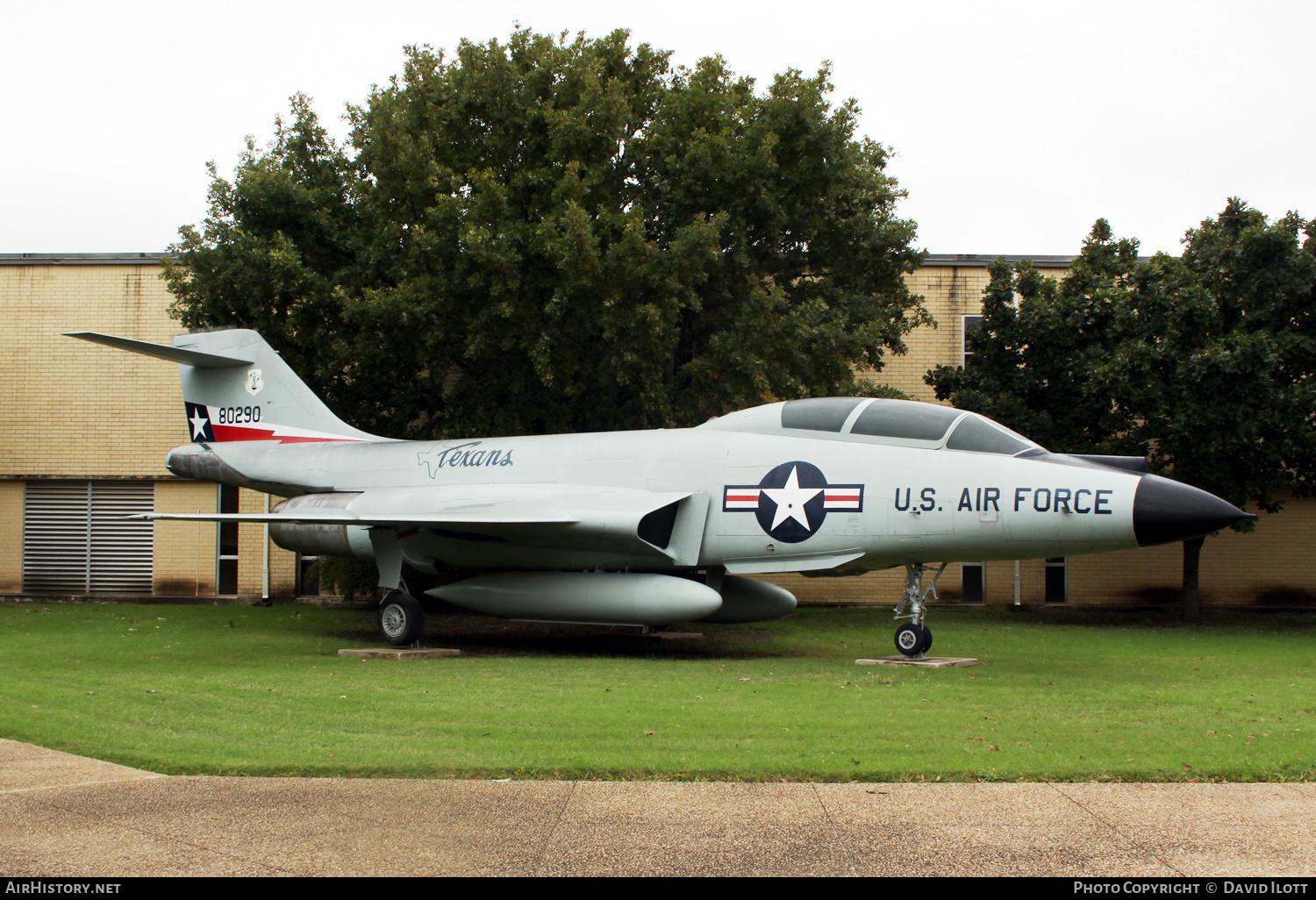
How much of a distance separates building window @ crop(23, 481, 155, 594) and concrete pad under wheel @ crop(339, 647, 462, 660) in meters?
12.6

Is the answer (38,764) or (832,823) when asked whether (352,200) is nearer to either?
(38,764)

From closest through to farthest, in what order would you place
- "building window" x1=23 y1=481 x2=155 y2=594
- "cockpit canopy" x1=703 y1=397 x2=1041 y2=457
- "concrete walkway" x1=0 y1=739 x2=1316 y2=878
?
"concrete walkway" x1=0 y1=739 x2=1316 y2=878 → "cockpit canopy" x1=703 y1=397 x2=1041 y2=457 → "building window" x1=23 y1=481 x2=155 y2=594

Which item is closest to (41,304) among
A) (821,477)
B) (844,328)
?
(844,328)

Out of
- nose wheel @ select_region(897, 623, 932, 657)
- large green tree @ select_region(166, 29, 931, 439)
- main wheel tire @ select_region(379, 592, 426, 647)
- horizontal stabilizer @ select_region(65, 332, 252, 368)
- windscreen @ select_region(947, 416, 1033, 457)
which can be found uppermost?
large green tree @ select_region(166, 29, 931, 439)

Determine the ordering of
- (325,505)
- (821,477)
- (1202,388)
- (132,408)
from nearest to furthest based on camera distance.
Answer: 1. (821,477)
2. (325,505)
3. (1202,388)
4. (132,408)

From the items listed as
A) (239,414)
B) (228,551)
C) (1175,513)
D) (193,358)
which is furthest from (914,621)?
(228,551)

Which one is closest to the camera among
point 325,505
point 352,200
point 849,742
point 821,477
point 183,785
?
point 183,785

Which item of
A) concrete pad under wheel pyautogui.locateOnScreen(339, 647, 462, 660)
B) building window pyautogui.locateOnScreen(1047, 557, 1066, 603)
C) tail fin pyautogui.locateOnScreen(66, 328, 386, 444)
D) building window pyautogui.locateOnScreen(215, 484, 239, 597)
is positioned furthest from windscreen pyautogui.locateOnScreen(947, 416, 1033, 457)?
building window pyautogui.locateOnScreen(215, 484, 239, 597)

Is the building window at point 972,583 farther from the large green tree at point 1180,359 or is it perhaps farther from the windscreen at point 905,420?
the windscreen at point 905,420

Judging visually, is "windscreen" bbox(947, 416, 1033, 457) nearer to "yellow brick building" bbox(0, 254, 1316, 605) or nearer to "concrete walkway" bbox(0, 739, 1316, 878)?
"concrete walkway" bbox(0, 739, 1316, 878)

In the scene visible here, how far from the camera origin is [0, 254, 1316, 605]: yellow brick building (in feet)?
→ 75.2

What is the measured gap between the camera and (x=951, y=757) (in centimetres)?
646

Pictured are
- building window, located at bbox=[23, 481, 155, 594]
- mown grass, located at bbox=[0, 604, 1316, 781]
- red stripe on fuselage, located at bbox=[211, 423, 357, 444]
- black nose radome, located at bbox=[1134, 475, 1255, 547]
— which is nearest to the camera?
mown grass, located at bbox=[0, 604, 1316, 781]

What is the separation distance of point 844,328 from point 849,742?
37.9ft
